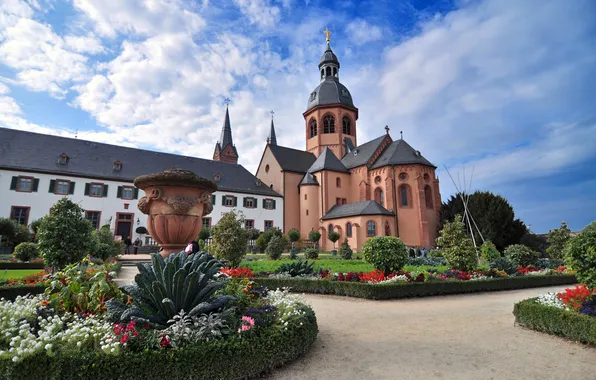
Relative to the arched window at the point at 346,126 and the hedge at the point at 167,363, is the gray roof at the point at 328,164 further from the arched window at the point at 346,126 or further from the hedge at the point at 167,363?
the hedge at the point at 167,363

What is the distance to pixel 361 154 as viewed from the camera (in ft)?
128

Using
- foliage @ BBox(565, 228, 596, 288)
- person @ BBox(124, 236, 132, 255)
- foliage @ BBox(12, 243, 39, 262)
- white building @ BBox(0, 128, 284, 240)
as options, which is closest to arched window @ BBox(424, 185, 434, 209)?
white building @ BBox(0, 128, 284, 240)

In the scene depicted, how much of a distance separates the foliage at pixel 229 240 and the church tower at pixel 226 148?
1714 inches

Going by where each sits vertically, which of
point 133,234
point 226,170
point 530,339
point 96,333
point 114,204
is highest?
point 226,170

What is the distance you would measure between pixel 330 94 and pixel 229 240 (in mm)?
34491

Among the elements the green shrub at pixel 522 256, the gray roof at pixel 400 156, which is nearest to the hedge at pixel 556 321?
the green shrub at pixel 522 256

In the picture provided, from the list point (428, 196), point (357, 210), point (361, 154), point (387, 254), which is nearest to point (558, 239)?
point (428, 196)

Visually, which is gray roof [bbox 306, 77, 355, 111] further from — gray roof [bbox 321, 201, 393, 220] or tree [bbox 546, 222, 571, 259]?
tree [bbox 546, 222, 571, 259]

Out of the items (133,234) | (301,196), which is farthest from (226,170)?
(133,234)

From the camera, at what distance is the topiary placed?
430 inches

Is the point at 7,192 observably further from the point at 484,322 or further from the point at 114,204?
the point at 484,322

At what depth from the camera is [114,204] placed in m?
29.9

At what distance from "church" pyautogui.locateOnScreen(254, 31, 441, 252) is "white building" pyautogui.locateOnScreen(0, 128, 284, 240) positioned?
16.9 feet

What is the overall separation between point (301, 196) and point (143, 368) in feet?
114
